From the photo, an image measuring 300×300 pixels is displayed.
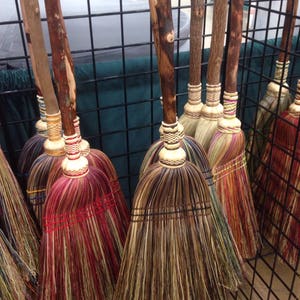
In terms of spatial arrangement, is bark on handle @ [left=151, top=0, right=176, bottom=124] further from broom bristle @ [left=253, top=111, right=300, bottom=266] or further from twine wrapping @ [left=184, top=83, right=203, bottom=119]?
broom bristle @ [left=253, top=111, right=300, bottom=266]

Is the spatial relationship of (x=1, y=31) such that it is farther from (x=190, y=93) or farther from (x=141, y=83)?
(x=190, y=93)

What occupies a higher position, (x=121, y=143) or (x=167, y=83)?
(x=167, y=83)

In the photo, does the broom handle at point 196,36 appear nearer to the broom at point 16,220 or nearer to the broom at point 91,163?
the broom at point 91,163

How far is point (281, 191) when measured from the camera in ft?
3.40

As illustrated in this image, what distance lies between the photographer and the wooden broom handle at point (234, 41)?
0.77 m

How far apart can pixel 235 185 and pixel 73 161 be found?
40cm

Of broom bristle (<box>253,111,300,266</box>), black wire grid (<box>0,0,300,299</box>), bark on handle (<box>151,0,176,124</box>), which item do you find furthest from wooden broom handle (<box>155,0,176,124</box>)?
broom bristle (<box>253,111,300,266</box>)

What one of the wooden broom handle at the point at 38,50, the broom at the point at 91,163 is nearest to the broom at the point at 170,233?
the broom at the point at 91,163

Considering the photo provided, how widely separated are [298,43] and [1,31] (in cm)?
97

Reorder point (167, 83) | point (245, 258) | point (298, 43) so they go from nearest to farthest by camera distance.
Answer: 1. point (167, 83)
2. point (245, 258)
3. point (298, 43)

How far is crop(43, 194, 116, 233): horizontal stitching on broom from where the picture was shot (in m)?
0.72

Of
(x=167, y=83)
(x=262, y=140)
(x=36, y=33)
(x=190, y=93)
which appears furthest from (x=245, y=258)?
(x=36, y=33)

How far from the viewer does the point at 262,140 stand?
1.11 metres

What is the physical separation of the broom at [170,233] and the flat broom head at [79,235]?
57 millimetres
